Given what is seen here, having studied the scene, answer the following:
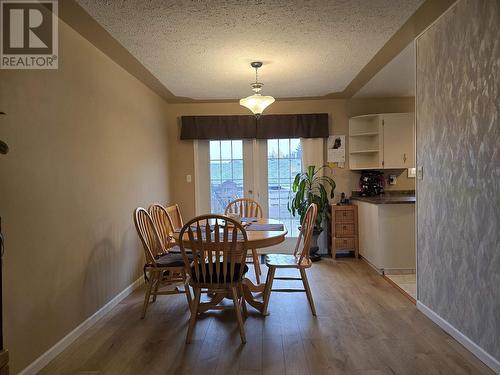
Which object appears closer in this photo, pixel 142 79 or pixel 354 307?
pixel 354 307

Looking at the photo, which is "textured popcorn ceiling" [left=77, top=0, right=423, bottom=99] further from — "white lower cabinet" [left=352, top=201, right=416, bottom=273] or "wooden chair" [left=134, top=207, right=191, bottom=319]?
"white lower cabinet" [left=352, top=201, right=416, bottom=273]

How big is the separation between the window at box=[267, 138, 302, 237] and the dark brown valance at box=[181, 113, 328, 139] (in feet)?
0.60

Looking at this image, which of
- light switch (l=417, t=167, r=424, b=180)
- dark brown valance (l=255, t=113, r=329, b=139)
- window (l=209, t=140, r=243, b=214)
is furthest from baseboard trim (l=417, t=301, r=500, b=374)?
window (l=209, t=140, r=243, b=214)

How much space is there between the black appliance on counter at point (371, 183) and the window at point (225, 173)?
5.74ft

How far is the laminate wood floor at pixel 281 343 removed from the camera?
7.08 ft

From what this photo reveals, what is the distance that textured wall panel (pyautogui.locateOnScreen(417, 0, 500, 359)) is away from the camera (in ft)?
6.70

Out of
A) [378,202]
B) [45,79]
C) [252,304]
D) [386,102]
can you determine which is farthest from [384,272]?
[45,79]

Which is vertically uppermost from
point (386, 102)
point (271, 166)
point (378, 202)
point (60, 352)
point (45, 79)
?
point (386, 102)

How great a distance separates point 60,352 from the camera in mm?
2369

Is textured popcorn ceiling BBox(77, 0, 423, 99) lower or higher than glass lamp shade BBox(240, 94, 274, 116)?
higher

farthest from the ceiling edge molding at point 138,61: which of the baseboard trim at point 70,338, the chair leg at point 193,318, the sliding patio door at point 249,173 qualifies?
the baseboard trim at point 70,338

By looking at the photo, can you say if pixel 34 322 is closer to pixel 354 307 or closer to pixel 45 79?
pixel 45 79

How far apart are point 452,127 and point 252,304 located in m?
2.01

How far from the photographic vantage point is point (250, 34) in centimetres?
273
